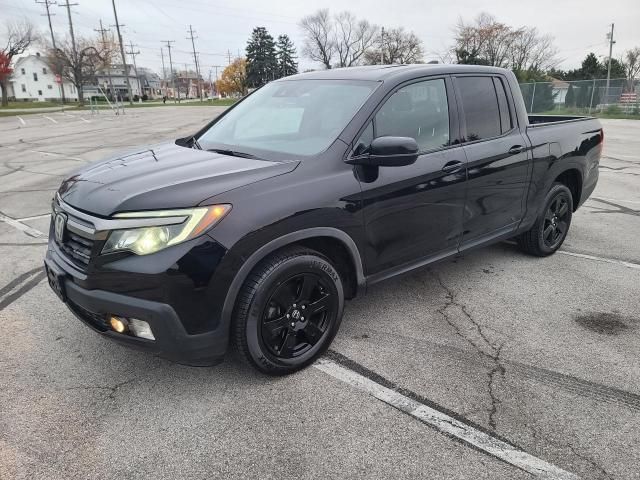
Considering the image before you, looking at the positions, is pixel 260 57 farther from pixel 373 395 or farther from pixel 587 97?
pixel 373 395

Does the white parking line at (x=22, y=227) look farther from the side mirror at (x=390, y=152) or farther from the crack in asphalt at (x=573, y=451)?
the crack in asphalt at (x=573, y=451)

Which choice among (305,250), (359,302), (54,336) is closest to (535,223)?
(359,302)

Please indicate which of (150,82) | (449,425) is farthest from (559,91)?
(150,82)

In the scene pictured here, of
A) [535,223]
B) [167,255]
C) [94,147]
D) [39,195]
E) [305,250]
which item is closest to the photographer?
[167,255]

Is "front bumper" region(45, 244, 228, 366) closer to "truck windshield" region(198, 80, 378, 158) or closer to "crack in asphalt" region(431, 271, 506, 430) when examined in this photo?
"truck windshield" region(198, 80, 378, 158)

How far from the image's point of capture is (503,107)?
14.0ft

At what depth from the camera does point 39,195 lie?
8250 millimetres

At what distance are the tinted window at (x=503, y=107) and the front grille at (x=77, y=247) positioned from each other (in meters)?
3.29

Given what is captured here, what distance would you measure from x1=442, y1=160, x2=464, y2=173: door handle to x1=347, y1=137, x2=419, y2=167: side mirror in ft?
1.99

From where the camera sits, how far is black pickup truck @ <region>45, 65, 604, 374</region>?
8.34ft

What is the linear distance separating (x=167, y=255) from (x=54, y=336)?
1.62 metres

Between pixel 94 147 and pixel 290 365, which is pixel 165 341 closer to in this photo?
pixel 290 365

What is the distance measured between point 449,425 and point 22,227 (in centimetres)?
582

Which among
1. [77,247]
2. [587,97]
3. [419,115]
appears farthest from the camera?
[587,97]
